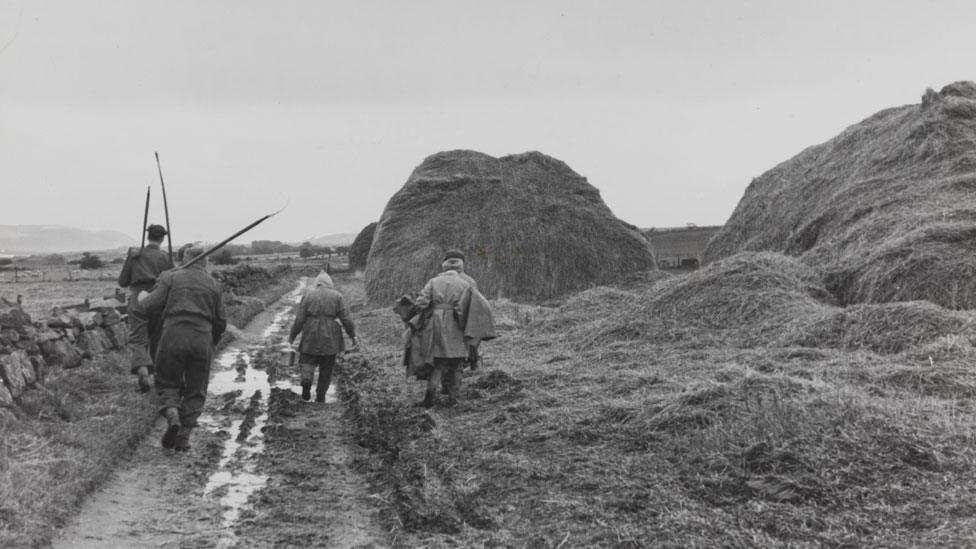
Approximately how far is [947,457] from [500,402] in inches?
178

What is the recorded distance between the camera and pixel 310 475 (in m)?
6.34

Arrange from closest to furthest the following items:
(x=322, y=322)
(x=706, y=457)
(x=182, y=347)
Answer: (x=706, y=457), (x=182, y=347), (x=322, y=322)

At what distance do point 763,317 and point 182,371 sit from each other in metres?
6.64

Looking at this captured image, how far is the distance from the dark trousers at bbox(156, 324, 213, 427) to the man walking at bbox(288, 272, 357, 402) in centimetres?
214

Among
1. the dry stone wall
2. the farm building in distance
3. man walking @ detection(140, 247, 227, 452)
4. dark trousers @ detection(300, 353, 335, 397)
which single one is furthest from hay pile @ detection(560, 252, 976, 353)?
the farm building in distance

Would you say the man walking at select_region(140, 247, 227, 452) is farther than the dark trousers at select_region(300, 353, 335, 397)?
No

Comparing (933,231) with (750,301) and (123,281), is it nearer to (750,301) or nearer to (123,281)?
(750,301)

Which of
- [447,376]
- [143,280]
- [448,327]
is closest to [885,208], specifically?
[448,327]

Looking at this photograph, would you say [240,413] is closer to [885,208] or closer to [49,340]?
[49,340]

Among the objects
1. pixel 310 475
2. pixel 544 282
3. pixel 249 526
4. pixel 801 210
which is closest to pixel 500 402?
pixel 310 475

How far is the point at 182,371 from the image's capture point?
751 cm

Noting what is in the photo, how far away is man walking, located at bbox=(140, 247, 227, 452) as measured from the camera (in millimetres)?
7332

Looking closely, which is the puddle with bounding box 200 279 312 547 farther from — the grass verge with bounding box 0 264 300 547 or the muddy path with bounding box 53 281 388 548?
the grass verge with bounding box 0 264 300 547

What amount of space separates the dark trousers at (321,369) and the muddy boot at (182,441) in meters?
2.43
